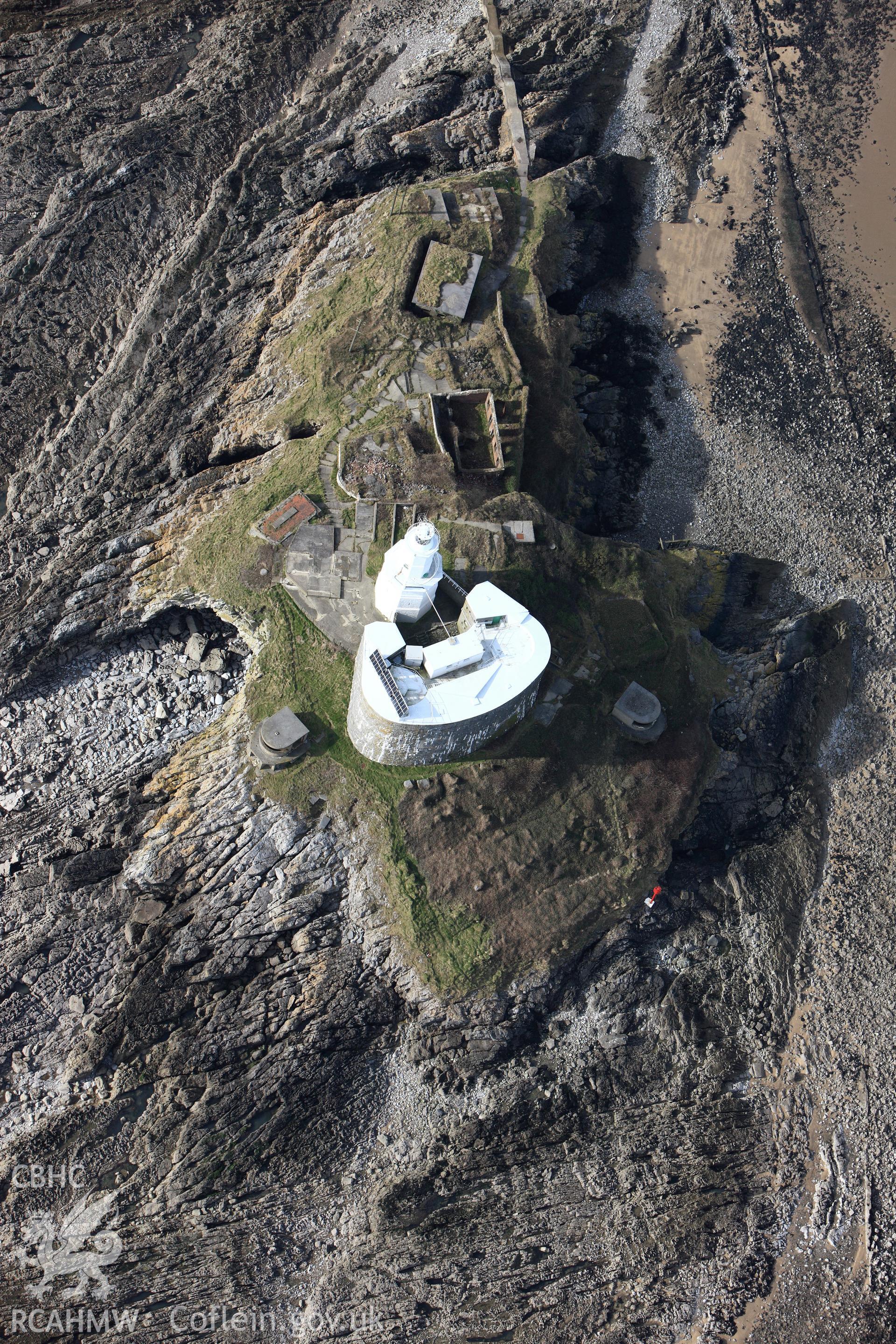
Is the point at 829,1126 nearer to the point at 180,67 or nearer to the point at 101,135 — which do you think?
the point at 101,135

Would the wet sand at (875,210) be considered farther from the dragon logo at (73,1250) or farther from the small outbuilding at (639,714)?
the dragon logo at (73,1250)

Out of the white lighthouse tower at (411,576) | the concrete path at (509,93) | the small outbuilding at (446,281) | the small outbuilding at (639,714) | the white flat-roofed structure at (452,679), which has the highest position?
the concrete path at (509,93)

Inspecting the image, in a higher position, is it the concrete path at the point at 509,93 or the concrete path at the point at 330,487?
the concrete path at the point at 509,93

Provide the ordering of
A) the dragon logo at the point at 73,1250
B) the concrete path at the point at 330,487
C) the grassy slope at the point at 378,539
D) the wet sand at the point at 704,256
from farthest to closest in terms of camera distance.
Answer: the wet sand at the point at 704,256, the concrete path at the point at 330,487, the grassy slope at the point at 378,539, the dragon logo at the point at 73,1250

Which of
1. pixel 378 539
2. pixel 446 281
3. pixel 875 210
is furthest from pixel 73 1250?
pixel 875 210

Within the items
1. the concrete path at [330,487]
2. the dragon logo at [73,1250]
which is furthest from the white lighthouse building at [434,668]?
the dragon logo at [73,1250]

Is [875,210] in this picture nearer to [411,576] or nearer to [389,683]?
[411,576]

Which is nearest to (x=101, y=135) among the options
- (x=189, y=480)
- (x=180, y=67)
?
(x=180, y=67)

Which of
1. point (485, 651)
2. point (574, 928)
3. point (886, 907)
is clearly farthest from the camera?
point (886, 907)
